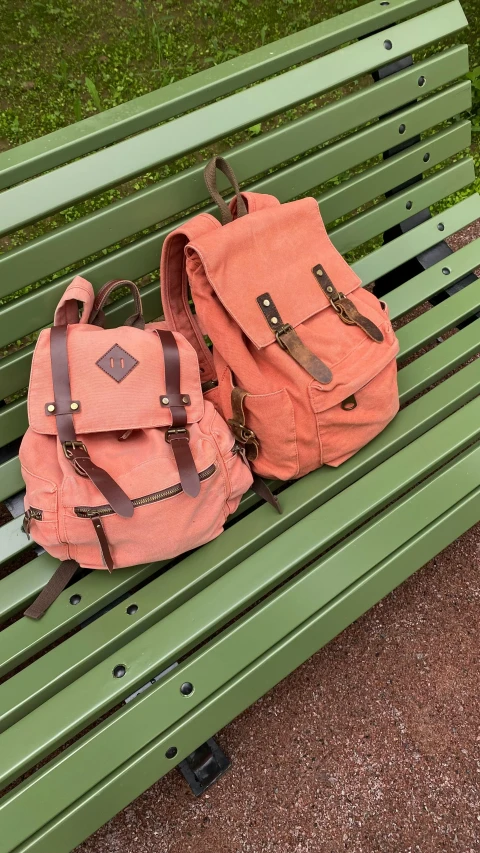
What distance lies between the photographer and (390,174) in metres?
2.18

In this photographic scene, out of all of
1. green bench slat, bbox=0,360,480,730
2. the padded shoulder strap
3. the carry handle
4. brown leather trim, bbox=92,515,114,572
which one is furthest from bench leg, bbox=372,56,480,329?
brown leather trim, bbox=92,515,114,572

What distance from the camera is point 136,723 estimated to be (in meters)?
1.48

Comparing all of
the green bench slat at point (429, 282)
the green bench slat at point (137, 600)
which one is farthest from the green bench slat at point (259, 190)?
the green bench slat at point (137, 600)

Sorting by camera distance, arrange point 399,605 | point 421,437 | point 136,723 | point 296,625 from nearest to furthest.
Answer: point 136,723 → point 296,625 → point 421,437 → point 399,605

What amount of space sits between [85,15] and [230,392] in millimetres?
2539

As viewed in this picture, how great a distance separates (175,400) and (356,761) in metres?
1.24

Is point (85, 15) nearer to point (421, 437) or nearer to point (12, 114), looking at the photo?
point (12, 114)

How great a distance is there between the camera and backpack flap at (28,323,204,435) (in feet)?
4.96

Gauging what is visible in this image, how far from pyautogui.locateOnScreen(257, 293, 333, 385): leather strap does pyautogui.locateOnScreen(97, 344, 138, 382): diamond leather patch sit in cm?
38

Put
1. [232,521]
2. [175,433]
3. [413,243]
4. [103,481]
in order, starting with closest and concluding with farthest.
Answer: [103,481]
[175,433]
[232,521]
[413,243]

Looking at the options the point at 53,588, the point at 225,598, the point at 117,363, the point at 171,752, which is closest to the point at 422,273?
the point at 117,363

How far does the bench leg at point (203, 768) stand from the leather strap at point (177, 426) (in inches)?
34.0

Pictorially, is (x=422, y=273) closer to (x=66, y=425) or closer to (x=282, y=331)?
(x=282, y=331)

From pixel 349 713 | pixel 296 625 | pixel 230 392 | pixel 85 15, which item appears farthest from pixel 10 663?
pixel 85 15
